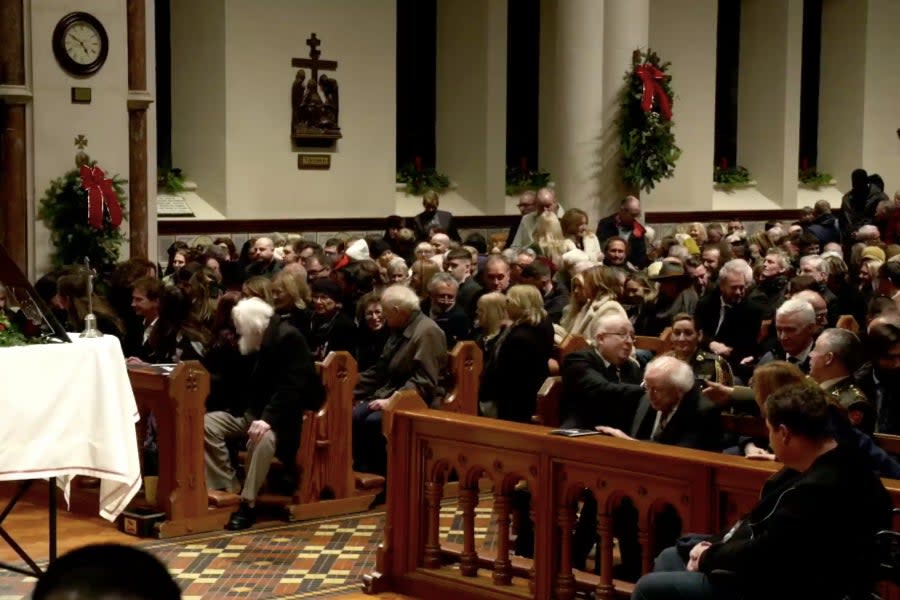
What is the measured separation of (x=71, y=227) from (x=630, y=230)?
5574 millimetres

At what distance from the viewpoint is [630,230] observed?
49.3 ft

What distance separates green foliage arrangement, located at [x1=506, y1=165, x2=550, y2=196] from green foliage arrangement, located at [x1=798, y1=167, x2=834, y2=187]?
5.61 m

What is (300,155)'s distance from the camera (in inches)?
657

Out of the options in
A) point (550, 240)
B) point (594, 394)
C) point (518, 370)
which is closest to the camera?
point (594, 394)

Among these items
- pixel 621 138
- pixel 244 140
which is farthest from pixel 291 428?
pixel 621 138

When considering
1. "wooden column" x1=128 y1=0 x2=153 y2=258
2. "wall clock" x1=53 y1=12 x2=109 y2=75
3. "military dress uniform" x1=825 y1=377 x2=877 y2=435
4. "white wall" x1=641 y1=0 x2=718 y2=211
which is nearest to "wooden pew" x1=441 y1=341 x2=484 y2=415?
"military dress uniform" x1=825 y1=377 x2=877 y2=435

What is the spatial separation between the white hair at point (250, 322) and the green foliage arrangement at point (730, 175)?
14324mm

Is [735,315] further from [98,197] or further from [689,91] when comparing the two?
[689,91]

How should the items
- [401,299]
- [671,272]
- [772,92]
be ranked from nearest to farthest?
[401,299]
[671,272]
[772,92]

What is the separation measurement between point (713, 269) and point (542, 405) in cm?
503

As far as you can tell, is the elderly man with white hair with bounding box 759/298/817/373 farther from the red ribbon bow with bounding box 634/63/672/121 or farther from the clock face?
the red ribbon bow with bounding box 634/63/672/121

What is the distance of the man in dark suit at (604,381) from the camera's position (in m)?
6.87

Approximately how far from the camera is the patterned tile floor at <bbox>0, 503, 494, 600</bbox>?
265 inches

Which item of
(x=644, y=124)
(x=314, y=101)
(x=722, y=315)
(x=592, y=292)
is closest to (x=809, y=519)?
(x=592, y=292)
